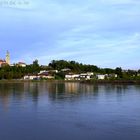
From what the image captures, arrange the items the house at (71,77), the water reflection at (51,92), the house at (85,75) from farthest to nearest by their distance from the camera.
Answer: the house at (85,75) < the house at (71,77) < the water reflection at (51,92)

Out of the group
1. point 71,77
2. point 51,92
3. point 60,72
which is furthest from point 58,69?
point 51,92

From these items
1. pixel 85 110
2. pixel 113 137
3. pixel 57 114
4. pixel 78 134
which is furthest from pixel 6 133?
pixel 85 110

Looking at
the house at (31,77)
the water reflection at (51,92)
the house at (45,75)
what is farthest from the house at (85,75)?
the water reflection at (51,92)

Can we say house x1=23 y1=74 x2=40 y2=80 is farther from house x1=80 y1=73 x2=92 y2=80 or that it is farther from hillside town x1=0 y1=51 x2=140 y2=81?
house x1=80 y1=73 x2=92 y2=80

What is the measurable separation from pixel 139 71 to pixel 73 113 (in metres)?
63.0

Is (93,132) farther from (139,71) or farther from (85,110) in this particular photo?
(139,71)

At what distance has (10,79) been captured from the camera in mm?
72125

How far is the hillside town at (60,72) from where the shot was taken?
74562 millimetres

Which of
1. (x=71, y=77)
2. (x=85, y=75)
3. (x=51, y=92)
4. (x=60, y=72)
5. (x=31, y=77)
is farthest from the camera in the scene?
(x=60, y=72)

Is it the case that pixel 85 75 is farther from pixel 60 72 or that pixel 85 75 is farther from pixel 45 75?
pixel 45 75

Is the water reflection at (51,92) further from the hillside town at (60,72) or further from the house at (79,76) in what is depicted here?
the house at (79,76)

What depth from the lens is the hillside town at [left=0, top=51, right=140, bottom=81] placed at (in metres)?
74.6

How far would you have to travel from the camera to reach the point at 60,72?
82.4m

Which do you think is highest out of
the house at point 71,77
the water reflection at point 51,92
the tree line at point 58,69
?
the tree line at point 58,69
